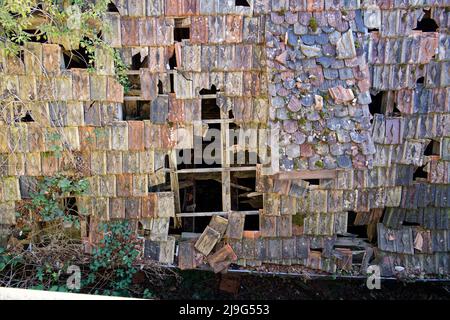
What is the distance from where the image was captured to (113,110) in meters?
4.30

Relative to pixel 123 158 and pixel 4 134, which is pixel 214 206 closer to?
pixel 123 158

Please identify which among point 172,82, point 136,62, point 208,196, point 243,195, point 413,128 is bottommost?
point 208,196

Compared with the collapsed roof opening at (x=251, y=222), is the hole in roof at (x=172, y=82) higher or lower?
higher

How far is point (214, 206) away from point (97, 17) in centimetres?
293

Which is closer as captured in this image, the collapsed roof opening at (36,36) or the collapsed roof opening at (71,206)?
the collapsed roof opening at (36,36)

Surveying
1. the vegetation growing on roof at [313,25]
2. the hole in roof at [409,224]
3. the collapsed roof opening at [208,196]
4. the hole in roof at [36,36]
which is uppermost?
the vegetation growing on roof at [313,25]

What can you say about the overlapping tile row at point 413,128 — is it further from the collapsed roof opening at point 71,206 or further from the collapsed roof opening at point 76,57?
the collapsed roof opening at point 71,206

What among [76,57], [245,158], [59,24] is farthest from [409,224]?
[59,24]

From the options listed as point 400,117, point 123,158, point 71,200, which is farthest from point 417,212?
point 71,200

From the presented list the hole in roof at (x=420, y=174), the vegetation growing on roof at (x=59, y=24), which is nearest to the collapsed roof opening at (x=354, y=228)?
the hole in roof at (x=420, y=174)

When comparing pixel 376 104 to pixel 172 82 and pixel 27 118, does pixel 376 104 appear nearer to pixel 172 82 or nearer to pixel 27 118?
A: pixel 172 82

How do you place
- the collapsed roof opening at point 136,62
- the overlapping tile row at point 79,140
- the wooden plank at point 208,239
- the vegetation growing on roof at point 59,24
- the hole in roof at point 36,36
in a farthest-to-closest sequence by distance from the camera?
the wooden plank at point 208,239
the collapsed roof opening at point 136,62
the overlapping tile row at point 79,140
the hole in roof at point 36,36
the vegetation growing on roof at point 59,24

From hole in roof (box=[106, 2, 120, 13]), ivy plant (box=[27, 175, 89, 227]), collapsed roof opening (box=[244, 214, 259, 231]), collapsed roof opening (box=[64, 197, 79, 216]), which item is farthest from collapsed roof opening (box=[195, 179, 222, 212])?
hole in roof (box=[106, 2, 120, 13])

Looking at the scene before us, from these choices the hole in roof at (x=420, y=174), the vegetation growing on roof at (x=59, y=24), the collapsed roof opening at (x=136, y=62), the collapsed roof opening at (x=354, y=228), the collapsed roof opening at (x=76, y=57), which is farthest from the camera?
the collapsed roof opening at (x=354, y=228)
